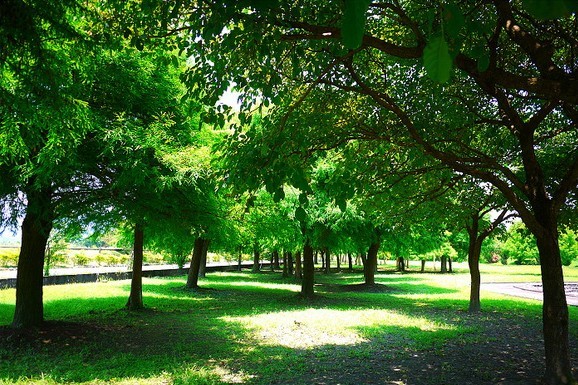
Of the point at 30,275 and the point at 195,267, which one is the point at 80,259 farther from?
the point at 30,275

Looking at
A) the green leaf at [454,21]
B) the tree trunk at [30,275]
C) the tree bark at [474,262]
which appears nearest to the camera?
the green leaf at [454,21]

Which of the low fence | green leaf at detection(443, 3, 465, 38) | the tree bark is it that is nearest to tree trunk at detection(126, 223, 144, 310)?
the low fence

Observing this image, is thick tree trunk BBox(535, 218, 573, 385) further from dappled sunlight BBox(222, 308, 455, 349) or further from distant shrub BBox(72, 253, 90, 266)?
distant shrub BBox(72, 253, 90, 266)

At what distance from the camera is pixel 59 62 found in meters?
5.26

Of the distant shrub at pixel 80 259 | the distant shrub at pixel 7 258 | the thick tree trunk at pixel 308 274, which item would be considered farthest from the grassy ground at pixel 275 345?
Result: the distant shrub at pixel 80 259

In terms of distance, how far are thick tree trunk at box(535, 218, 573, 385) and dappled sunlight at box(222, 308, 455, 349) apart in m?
4.35

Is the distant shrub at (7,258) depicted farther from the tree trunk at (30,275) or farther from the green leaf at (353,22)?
the green leaf at (353,22)

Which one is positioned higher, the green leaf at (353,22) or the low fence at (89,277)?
the green leaf at (353,22)

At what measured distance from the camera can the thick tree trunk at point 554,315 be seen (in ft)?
20.7

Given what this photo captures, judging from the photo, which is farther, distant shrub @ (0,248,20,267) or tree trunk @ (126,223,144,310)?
distant shrub @ (0,248,20,267)

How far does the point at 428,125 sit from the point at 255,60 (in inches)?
135

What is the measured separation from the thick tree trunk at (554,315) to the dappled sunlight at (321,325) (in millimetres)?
4347

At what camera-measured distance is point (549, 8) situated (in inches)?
39.6

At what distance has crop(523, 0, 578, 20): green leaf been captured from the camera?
99cm
